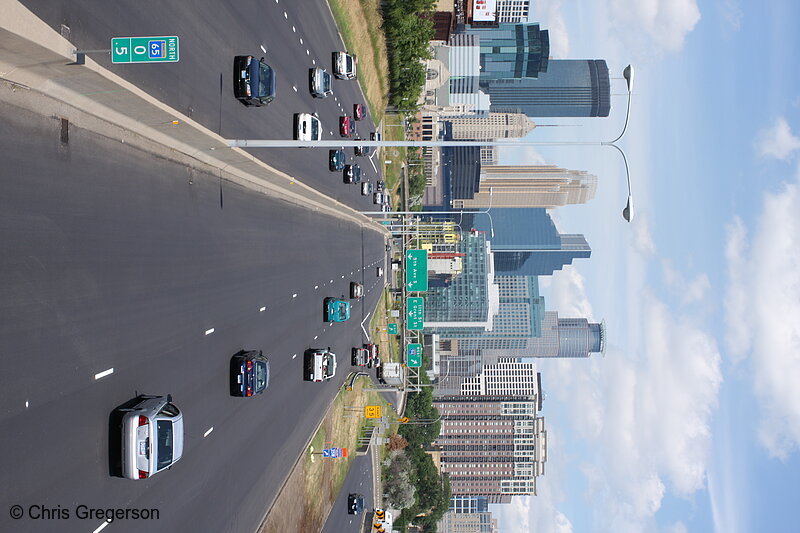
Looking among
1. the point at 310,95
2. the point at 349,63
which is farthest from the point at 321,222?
the point at 349,63

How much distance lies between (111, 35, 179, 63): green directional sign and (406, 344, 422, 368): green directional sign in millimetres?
46794

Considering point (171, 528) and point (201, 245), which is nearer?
point (171, 528)

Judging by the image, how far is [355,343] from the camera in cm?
4609

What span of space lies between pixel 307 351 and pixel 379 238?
1316 inches

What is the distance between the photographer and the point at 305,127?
29.9 m

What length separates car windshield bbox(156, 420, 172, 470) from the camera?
15030 millimetres

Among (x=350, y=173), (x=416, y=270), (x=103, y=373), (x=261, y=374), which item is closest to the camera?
(x=103, y=373)

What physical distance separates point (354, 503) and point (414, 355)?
17381 millimetres

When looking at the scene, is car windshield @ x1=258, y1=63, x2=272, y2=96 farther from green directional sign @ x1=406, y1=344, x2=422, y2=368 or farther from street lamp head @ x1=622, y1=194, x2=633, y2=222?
green directional sign @ x1=406, y1=344, x2=422, y2=368

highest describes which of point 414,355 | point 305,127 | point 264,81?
point 264,81

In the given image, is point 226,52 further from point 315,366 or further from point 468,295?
point 468,295

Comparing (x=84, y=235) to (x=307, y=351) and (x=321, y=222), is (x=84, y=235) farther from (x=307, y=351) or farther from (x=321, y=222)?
(x=321, y=222)

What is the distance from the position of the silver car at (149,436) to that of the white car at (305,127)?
683 inches

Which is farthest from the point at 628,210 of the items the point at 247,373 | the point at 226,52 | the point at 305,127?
the point at 305,127
